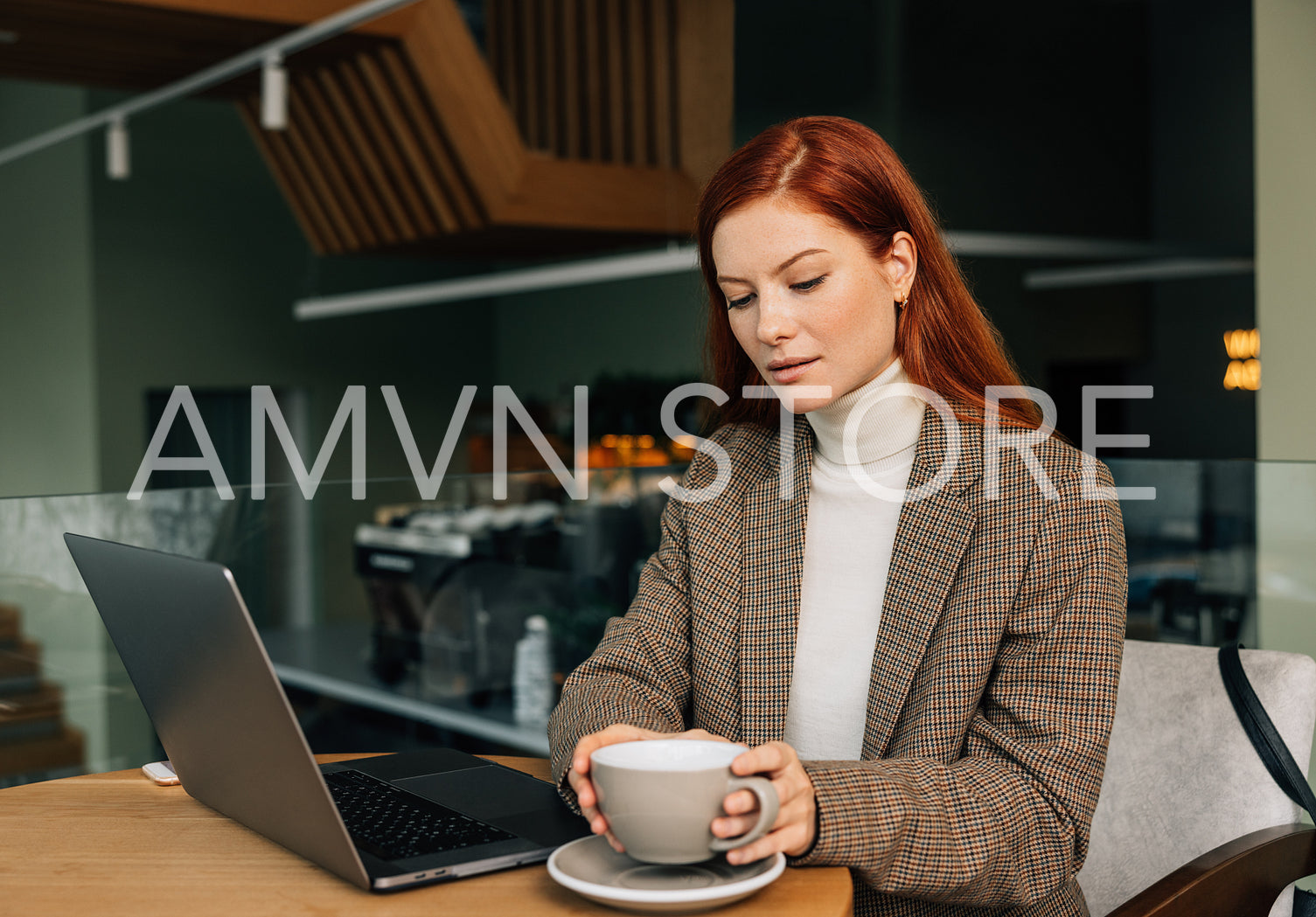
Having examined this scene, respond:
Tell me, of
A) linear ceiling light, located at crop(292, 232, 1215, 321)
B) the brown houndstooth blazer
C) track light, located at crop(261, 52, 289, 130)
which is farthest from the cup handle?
track light, located at crop(261, 52, 289, 130)

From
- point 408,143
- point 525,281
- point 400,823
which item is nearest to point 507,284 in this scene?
point 525,281

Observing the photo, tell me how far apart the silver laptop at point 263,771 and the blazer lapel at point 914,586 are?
0.32m

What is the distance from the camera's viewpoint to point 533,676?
347cm

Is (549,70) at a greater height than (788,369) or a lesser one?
greater

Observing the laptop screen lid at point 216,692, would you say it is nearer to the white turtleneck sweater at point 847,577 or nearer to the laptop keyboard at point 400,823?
the laptop keyboard at point 400,823

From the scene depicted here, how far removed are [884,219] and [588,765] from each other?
0.61 meters

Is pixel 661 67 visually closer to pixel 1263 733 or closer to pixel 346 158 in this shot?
pixel 346 158

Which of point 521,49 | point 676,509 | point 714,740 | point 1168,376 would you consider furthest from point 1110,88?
point 714,740

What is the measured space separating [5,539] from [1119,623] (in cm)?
201

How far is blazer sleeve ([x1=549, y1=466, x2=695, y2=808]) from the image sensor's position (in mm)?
1102

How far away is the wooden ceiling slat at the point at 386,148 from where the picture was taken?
5379 millimetres

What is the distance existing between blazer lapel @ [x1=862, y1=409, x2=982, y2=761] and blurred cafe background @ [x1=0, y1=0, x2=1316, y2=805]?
1.37 feet

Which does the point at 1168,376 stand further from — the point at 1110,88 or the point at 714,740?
the point at 714,740

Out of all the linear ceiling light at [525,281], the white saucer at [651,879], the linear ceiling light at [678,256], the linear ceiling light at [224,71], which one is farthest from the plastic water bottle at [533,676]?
the white saucer at [651,879]
